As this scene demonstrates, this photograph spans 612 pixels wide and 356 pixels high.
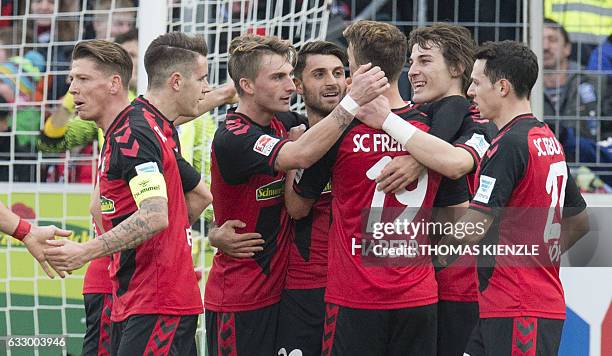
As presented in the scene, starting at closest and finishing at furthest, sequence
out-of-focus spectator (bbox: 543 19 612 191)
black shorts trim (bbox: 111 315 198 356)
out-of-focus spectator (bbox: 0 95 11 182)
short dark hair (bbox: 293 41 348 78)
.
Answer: black shorts trim (bbox: 111 315 198 356) < short dark hair (bbox: 293 41 348 78) < out-of-focus spectator (bbox: 0 95 11 182) < out-of-focus spectator (bbox: 543 19 612 191)

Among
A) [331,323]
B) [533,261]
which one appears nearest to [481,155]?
[533,261]

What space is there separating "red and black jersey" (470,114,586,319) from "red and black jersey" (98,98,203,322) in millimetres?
1249

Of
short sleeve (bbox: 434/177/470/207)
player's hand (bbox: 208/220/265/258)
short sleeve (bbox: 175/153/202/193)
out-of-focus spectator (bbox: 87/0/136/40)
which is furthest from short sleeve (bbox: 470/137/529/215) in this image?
out-of-focus spectator (bbox: 87/0/136/40)

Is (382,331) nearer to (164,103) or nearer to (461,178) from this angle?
(461,178)

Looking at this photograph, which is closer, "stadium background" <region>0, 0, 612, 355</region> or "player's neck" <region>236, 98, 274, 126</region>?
"player's neck" <region>236, 98, 274, 126</region>

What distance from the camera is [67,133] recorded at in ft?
23.8

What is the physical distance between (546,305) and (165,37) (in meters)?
2.06

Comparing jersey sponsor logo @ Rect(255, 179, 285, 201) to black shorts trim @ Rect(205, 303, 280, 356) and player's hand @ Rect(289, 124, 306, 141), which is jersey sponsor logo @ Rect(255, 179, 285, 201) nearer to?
player's hand @ Rect(289, 124, 306, 141)

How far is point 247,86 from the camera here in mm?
5273

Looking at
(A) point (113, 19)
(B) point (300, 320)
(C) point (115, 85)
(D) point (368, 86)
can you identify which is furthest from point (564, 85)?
(C) point (115, 85)

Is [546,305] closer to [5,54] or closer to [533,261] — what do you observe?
[533,261]

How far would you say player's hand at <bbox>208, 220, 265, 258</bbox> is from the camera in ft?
17.1

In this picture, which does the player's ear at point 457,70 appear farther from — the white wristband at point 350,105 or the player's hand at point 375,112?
the white wristband at point 350,105

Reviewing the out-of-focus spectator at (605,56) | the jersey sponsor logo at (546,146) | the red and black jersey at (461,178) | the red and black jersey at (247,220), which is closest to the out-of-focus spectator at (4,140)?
the red and black jersey at (247,220)
